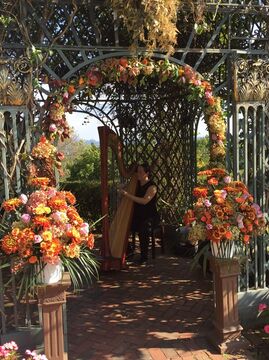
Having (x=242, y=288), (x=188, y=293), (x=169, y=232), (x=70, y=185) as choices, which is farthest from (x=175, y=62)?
(x=70, y=185)

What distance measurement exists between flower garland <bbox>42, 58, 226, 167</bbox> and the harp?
1443mm

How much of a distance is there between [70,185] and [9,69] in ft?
22.4

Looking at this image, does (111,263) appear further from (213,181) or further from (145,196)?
(213,181)

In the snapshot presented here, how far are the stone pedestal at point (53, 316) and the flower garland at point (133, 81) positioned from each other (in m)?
1.23

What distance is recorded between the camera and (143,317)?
4016 mm

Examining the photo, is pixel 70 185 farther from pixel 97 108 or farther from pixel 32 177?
pixel 32 177

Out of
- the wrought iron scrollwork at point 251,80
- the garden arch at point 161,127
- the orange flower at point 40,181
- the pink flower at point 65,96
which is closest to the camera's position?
the orange flower at point 40,181

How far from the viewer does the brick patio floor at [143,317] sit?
3.36m

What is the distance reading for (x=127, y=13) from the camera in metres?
3.21

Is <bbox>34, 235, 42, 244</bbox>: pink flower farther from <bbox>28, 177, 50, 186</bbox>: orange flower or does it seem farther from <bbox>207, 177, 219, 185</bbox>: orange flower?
<bbox>207, 177, 219, 185</bbox>: orange flower

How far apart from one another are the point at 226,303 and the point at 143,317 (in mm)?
983

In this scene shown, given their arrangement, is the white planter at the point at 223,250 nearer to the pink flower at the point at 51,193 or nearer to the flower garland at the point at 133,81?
the flower garland at the point at 133,81

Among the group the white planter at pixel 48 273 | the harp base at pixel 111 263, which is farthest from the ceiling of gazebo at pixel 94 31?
the harp base at pixel 111 263

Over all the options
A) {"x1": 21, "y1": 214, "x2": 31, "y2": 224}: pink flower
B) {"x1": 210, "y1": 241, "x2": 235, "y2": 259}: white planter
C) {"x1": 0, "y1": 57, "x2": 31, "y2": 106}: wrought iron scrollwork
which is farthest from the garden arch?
{"x1": 21, "y1": 214, "x2": 31, "y2": 224}: pink flower
